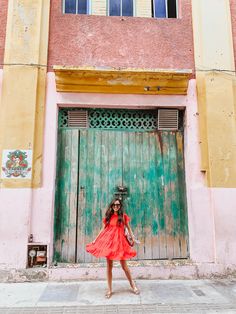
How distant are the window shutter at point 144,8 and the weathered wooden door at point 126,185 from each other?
2.49 m

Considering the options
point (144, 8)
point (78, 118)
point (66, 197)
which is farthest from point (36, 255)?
point (144, 8)

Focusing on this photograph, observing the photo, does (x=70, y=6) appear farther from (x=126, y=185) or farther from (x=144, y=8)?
(x=126, y=185)

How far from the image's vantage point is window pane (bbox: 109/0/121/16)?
6035 mm

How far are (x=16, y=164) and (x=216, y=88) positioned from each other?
12.9ft

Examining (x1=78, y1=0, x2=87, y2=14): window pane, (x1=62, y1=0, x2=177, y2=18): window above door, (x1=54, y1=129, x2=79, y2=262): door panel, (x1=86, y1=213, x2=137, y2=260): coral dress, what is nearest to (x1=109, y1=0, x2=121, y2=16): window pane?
(x1=62, y1=0, x2=177, y2=18): window above door

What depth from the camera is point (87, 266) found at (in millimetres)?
4980

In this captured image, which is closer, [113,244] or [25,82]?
[113,244]

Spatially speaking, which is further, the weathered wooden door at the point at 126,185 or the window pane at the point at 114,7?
the window pane at the point at 114,7

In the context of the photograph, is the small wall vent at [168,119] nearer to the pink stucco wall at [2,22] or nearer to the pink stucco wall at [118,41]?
the pink stucco wall at [118,41]

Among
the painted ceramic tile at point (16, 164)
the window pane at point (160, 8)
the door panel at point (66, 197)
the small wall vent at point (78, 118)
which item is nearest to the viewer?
the painted ceramic tile at point (16, 164)

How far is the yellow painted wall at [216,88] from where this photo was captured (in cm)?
534

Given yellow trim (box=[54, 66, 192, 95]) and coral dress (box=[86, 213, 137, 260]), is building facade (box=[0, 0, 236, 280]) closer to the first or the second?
yellow trim (box=[54, 66, 192, 95])

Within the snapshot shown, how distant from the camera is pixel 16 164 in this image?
5.07 m

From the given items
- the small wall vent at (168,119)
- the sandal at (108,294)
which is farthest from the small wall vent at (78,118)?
the sandal at (108,294)
